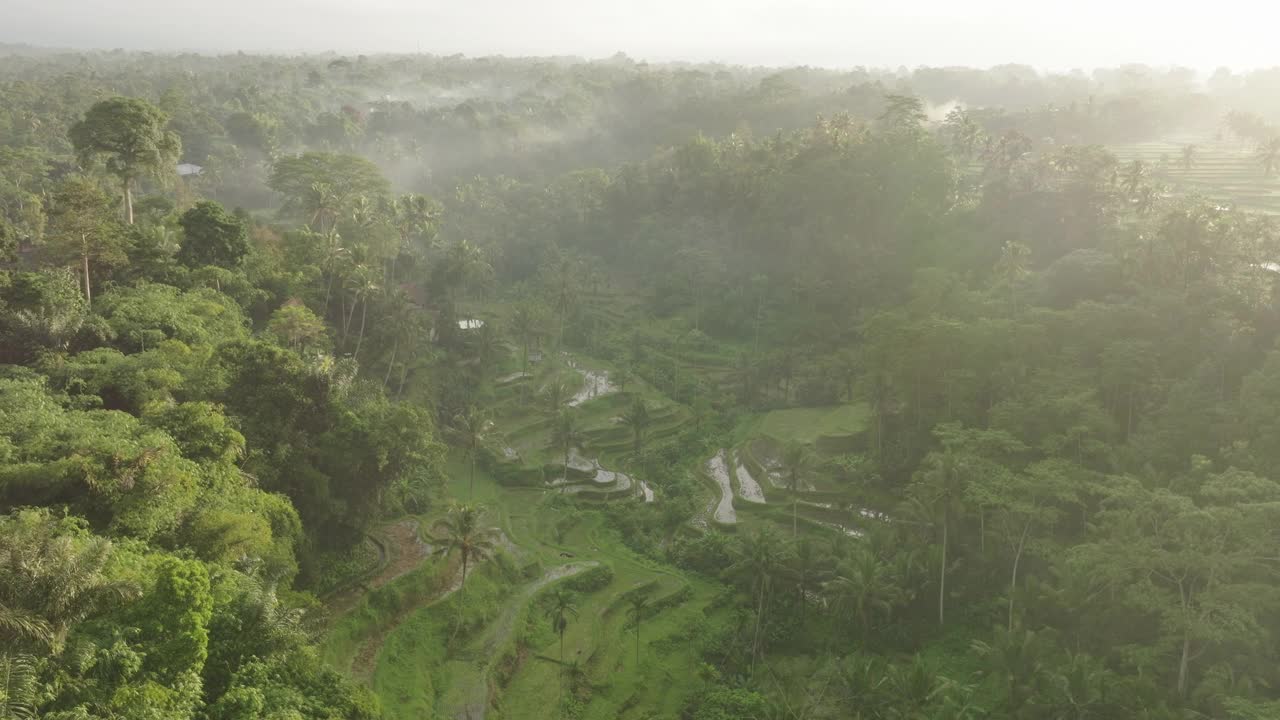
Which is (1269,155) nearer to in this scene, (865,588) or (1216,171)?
(1216,171)

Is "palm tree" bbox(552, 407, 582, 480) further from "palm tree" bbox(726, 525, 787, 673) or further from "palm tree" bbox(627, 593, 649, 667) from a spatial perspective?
"palm tree" bbox(726, 525, 787, 673)

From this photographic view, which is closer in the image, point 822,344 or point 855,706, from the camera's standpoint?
point 855,706

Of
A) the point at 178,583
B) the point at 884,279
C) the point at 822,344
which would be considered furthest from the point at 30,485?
the point at 884,279

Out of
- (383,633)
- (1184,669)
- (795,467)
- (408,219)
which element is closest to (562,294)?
(408,219)

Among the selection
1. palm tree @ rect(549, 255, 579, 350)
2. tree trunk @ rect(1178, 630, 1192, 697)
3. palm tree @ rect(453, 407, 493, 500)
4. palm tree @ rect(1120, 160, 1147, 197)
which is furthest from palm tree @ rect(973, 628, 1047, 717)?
palm tree @ rect(549, 255, 579, 350)

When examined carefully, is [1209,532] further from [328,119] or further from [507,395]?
[328,119]

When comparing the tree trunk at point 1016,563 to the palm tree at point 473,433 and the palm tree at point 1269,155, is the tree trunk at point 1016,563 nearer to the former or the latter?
the palm tree at point 473,433

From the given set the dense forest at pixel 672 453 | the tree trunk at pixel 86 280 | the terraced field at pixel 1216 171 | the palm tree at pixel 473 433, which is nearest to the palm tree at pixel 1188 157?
the terraced field at pixel 1216 171
